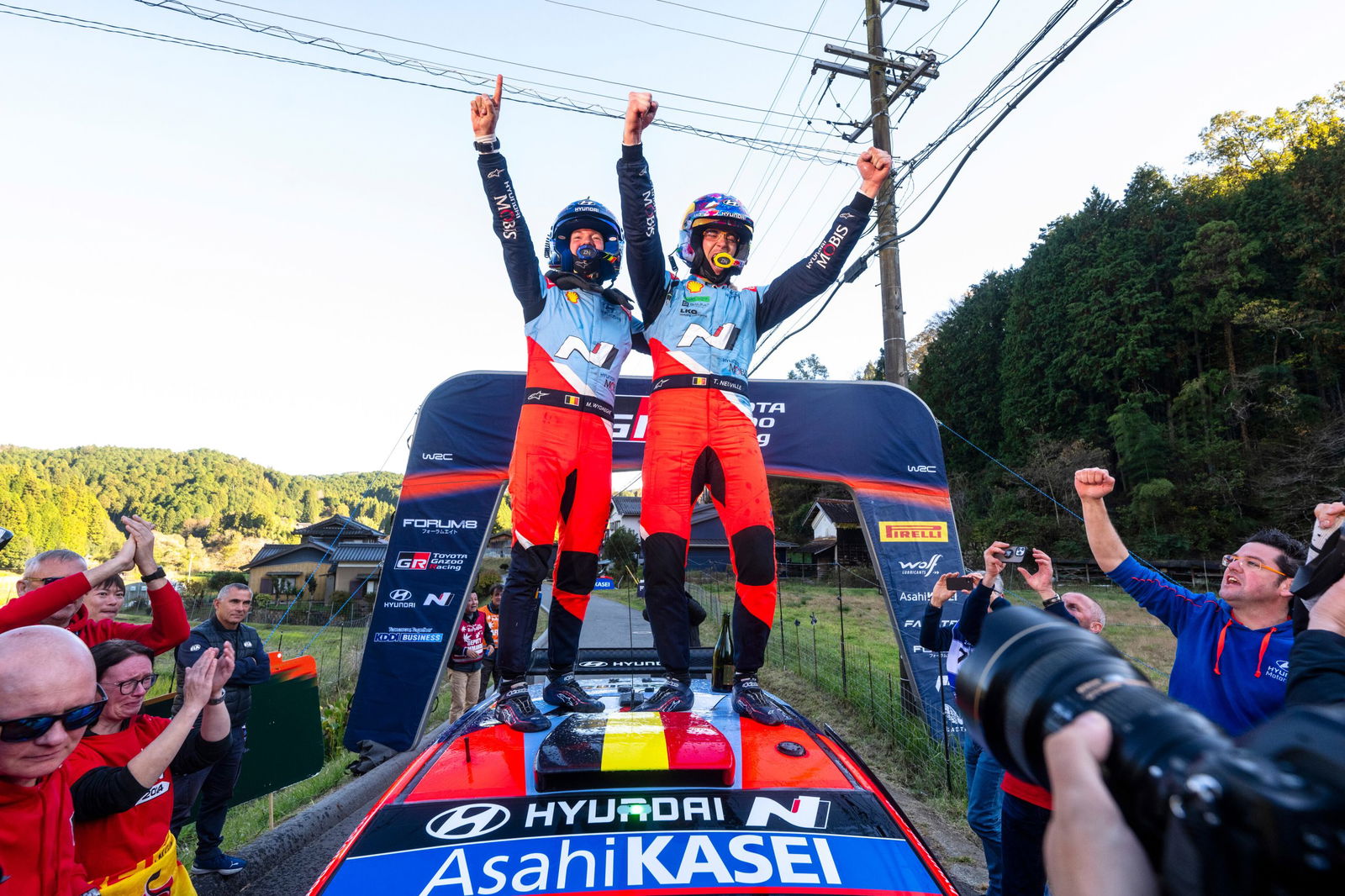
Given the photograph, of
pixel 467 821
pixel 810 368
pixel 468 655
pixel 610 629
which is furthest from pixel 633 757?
pixel 810 368

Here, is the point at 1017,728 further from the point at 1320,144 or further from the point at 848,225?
the point at 1320,144

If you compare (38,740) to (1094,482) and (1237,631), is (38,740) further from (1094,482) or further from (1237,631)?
(1237,631)

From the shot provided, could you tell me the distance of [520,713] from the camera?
2.72 metres

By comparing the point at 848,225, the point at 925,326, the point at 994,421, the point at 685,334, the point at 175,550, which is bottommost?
the point at 175,550

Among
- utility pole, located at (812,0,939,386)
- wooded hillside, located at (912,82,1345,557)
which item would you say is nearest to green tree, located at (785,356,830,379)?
wooded hillside, located at (912,82,1345,557)

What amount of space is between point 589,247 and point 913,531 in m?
5.86

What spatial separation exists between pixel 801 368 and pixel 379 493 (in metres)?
65.4

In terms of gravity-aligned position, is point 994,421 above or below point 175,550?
above

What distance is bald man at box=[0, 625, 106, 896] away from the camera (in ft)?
6.10

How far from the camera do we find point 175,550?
7400 centimetres

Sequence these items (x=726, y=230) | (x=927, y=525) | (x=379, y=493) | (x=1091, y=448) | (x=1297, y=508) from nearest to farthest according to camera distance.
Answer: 1. (x=726, y=230)
2. (x=927, y=525)
3. (x=1297, y=508)
4. (x=1091, y=448)
5. (x=379, y=493)

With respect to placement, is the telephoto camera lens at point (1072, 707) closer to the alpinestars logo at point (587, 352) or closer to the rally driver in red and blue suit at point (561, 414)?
the rally driver in red and blue suit at point (561, 414)

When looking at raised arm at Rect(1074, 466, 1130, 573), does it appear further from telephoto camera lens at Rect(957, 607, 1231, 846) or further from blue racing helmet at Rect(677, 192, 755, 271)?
blue racing helmet at Rect(677, 192, 755, 271)

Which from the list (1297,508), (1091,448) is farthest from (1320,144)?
(1297,508)
